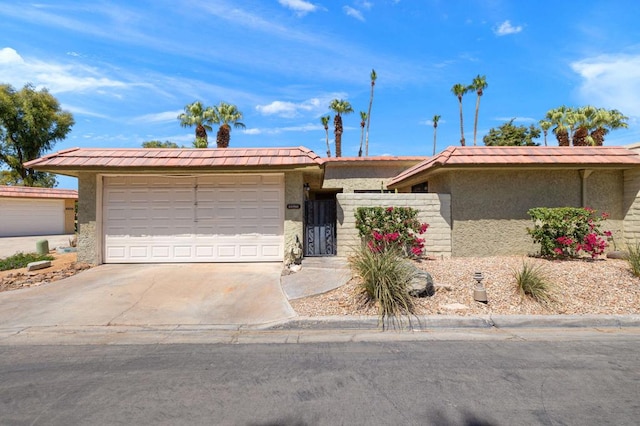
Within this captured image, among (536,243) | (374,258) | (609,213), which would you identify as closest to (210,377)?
(374,258)

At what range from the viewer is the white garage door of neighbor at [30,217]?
70.4ft

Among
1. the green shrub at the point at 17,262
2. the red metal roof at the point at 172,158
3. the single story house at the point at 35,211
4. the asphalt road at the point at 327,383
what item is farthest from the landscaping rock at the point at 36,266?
the single story house at the point at 35,211

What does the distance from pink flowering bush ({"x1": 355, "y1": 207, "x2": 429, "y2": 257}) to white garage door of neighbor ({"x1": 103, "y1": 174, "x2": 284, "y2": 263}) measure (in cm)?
222

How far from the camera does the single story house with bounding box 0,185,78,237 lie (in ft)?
70.3

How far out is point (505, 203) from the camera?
1038 cm

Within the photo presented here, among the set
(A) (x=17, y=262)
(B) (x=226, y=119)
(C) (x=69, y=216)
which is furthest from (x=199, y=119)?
(A) (x=17, y=262)

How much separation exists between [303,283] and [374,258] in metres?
1.75

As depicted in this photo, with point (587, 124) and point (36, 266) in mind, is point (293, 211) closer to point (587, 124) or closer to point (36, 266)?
point (36, 266)

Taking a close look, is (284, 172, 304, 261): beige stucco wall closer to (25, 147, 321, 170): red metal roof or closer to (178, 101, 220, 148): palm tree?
(25, 147, 321, 170): red metal roof

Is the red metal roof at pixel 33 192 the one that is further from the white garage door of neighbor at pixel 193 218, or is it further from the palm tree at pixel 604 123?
the palm tree at pixel 604 123

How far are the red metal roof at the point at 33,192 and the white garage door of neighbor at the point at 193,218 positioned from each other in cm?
1650

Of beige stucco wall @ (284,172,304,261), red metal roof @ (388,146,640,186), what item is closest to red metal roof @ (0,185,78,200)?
beige stucco wall @ (284,172,304,261)

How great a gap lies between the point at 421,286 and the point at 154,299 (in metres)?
4.96

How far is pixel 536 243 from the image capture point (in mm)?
10195
